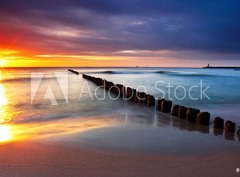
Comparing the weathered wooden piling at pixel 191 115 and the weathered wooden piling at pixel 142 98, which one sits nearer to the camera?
the weathered wooden piling at pixel 191 115

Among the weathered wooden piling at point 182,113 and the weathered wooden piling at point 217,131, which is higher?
the weathered wooden piling at point 182,113

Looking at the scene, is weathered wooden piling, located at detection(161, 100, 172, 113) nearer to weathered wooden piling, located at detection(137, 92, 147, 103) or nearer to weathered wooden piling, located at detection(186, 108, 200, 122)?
weathered wooden piling, located at detection(186, 108, 200, 122)

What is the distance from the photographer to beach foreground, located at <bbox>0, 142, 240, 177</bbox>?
420cm

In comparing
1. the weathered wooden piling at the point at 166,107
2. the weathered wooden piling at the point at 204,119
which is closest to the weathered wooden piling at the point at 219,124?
the weathered wooden piling at the point at 204,119

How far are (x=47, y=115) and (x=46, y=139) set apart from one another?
4.11m

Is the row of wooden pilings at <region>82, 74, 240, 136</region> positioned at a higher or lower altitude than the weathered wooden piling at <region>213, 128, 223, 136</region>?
higher

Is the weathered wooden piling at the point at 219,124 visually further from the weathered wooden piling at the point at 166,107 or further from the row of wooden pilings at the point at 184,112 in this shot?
the weathered wooden piling at the point at 166,107

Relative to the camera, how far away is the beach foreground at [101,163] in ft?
13.8

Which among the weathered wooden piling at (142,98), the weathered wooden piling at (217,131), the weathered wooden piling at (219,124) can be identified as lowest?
the weathered wooden piling at (217,131)

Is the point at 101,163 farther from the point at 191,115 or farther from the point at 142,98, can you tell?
the point at 142,98

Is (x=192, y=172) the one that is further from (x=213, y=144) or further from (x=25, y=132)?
(x=25, y=132)

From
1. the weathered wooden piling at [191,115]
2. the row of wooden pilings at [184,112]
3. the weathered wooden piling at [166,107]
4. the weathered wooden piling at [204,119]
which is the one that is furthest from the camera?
the weathered wooden piling at [166,107]

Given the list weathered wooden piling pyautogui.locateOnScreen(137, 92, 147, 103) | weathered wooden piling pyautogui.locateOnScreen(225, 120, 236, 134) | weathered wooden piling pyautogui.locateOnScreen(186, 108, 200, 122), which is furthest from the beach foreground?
weathered wooden piling pyautogui.locateOnScreen(137, 92, 147, 103)

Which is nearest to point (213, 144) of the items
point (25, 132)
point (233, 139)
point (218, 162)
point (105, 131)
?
point (233, 139)
